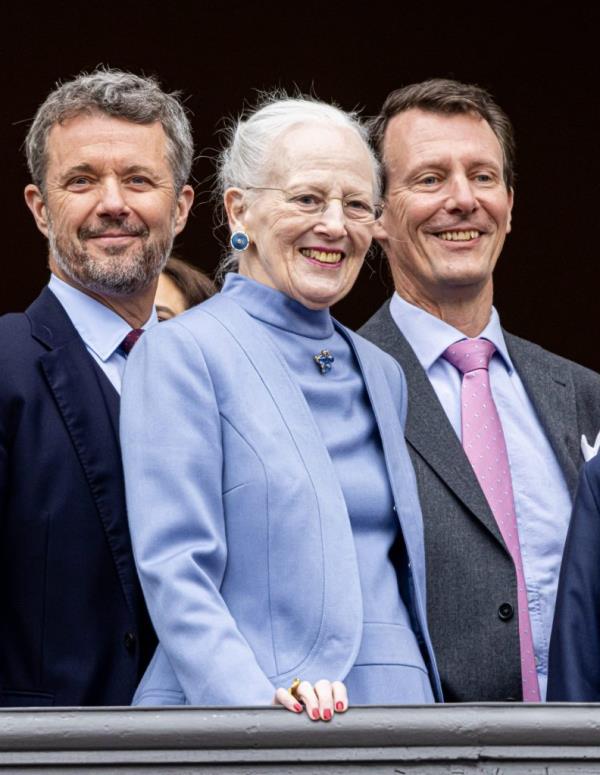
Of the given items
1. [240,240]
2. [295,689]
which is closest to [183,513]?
[295,689]

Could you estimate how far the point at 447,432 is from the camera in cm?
321

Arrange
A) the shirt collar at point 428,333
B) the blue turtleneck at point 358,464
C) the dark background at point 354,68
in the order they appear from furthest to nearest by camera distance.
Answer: the dark background at point 354,68 → the shirt collar at point 428,333 → the blue turtleneck at point 358,464

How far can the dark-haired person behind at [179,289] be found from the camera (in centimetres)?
405

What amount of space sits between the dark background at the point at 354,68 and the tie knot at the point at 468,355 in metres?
2.05

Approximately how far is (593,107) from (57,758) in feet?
13.5

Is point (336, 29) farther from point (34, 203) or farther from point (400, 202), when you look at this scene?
point (34, 203)

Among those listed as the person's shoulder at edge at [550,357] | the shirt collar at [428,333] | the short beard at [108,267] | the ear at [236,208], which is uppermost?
the ear at [236,208]

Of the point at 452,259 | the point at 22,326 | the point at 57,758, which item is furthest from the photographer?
the point at 452,259

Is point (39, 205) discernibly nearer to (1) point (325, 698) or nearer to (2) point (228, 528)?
(2) point (228, 528)

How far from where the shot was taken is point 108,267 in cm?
292

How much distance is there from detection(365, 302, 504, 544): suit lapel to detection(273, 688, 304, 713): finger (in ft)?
2.83

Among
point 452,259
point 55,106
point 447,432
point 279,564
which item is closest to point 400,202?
point 452,259

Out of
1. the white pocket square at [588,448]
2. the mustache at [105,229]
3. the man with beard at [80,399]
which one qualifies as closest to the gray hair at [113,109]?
the man with beard at [80,399]

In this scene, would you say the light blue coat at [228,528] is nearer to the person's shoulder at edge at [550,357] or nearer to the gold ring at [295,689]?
the gold ring at [295,689]
